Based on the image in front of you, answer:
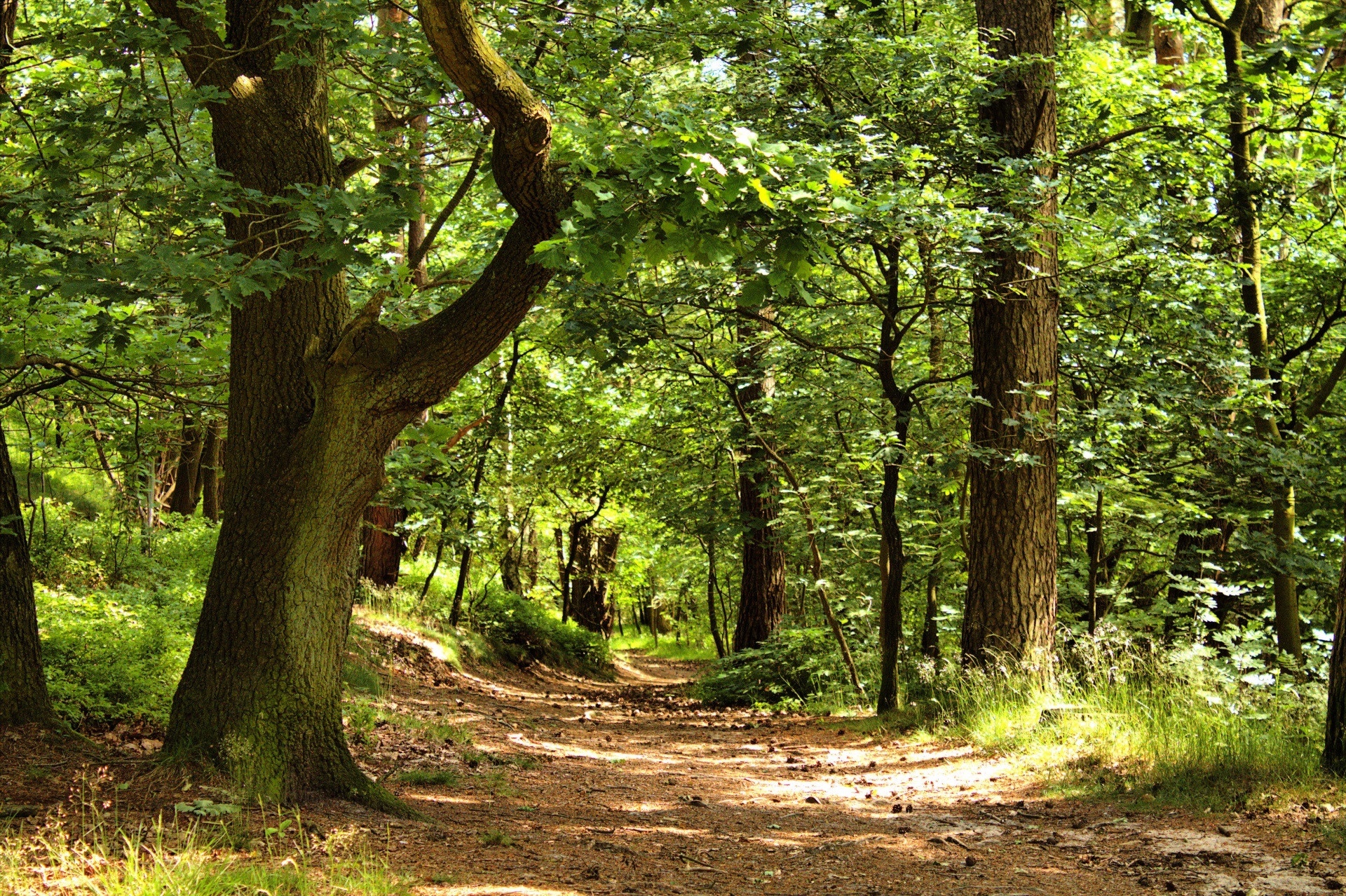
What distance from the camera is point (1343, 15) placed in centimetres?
516

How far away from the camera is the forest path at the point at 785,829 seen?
13.2 feet

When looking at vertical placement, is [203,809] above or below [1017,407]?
below

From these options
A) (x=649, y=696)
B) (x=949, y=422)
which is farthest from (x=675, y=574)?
(x=949, y=422)

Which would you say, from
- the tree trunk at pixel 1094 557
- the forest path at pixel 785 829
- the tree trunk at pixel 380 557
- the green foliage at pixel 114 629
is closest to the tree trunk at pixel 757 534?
the tree trunk at pixel 1094 557

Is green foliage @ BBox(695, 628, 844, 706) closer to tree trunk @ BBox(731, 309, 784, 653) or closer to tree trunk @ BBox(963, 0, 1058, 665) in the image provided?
tree trunk @ BBox(731, 309, 784, 653)

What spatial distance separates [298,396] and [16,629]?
6.79 ft

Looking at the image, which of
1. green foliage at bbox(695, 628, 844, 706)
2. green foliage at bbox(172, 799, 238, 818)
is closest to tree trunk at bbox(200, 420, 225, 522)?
green foliage at bbox(695, 628, 844, 706)

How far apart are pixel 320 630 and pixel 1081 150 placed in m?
7.42

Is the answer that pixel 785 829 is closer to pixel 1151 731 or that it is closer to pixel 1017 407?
pixel 1151 731

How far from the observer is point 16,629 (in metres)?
5.01

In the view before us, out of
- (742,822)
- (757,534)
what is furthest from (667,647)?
(742,822)

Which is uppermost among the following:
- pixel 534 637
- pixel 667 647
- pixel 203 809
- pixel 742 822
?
pixel 203 809

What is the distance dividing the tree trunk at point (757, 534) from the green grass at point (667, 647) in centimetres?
1491

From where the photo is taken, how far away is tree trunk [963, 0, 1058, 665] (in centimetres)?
798
